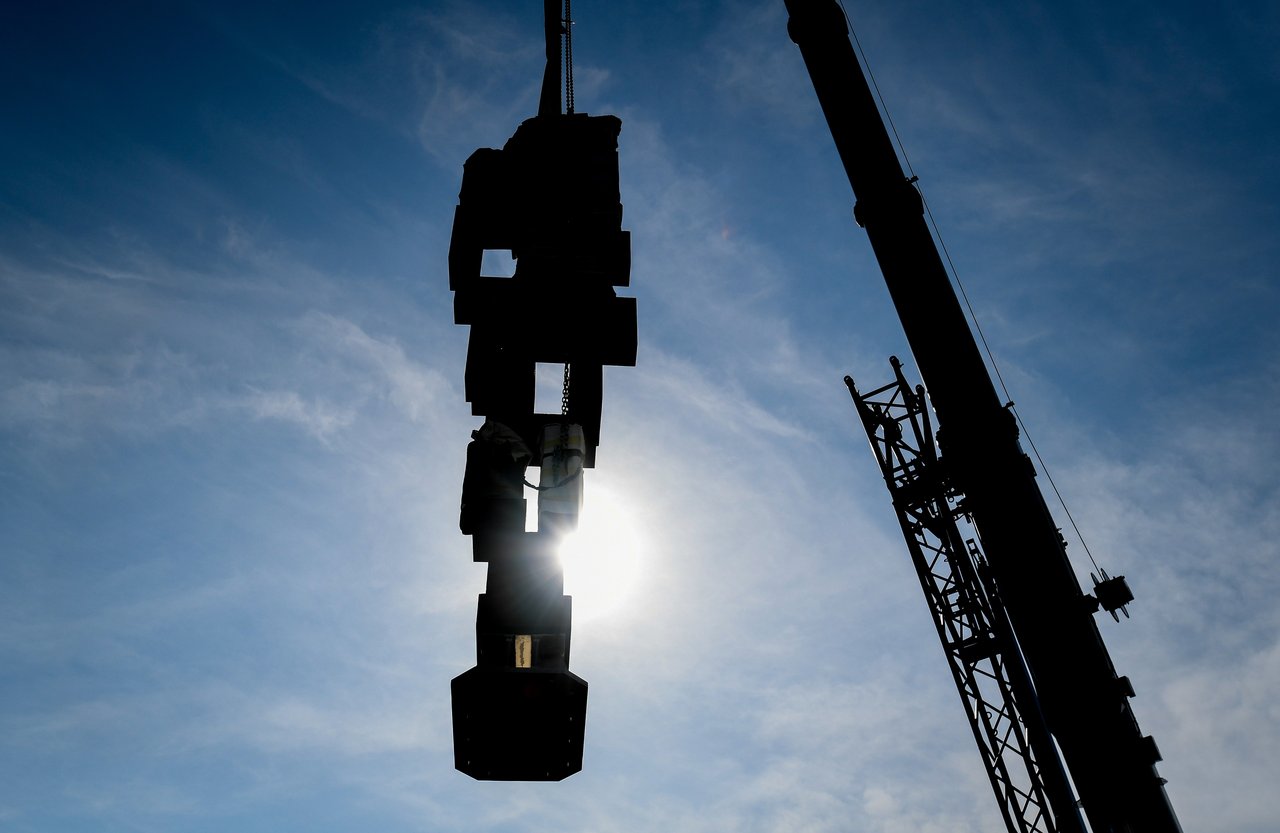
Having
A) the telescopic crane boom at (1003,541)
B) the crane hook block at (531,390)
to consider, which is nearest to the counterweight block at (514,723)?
the crane hook block at (531,390)

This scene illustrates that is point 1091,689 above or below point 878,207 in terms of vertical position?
below

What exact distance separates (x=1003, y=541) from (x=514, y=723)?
30.2ft

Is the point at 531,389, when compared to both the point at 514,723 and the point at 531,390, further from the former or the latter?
the point at 514,723

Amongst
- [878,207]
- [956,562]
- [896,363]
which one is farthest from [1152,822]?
[896,363]

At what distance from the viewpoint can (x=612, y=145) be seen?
16.1ft

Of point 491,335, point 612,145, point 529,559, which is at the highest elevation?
point 612,145

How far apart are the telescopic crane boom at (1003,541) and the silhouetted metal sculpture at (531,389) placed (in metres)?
8.13

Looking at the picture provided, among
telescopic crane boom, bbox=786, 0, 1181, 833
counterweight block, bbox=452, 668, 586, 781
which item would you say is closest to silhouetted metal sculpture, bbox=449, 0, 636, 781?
counterweight block, bbox=452, 668, 586, 781

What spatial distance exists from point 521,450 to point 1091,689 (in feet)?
30.2

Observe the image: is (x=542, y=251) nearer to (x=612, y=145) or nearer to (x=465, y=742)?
(x=612, y=145)

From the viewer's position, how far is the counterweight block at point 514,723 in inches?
128

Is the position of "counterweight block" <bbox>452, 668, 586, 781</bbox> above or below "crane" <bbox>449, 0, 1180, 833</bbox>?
below

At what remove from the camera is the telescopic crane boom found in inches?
405

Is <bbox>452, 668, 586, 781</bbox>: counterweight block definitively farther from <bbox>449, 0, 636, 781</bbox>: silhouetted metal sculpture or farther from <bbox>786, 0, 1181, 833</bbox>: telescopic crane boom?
<bbox>786, 0, 1181, 833</bbox>: telescopic crane boom
